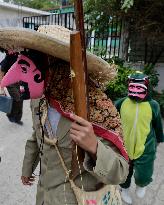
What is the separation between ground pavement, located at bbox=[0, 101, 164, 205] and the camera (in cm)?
409

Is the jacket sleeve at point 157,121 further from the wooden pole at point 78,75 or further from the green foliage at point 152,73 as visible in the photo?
the green foliage at point 152,73

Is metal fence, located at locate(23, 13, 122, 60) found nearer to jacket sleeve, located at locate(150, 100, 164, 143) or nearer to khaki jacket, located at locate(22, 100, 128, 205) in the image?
jacket sleeve, located at locate(150, 100, 164, 143)

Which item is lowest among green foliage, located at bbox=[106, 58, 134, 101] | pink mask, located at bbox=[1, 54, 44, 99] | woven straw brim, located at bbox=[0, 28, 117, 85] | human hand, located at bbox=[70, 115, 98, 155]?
green foliage, located at bbox=[106, 58, 134, 101]

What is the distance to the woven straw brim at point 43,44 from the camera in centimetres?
165

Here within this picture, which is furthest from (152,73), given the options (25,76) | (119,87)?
(25,76)

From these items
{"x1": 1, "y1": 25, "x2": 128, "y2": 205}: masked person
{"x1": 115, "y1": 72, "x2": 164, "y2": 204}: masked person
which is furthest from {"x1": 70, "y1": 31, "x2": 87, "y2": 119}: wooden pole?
{"x1": 115, "y1": 72, "x2": 164, "y2": 204}: masked person

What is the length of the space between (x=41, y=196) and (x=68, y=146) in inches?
17.5

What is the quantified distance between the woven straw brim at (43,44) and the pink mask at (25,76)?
10 cm

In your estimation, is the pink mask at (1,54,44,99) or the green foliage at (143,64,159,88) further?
the green foliage at (143,64,159,88)

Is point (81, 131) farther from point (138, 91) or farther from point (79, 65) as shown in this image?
point (138, 91)

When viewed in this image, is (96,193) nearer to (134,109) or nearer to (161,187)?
(134,109)

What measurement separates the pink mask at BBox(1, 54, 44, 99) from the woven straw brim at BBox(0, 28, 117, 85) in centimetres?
10

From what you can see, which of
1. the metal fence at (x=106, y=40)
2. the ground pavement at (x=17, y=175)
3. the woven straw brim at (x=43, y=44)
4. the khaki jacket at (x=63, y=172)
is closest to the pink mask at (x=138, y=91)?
the ground pavement at (x=17, y=175)

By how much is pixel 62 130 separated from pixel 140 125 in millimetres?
1906
